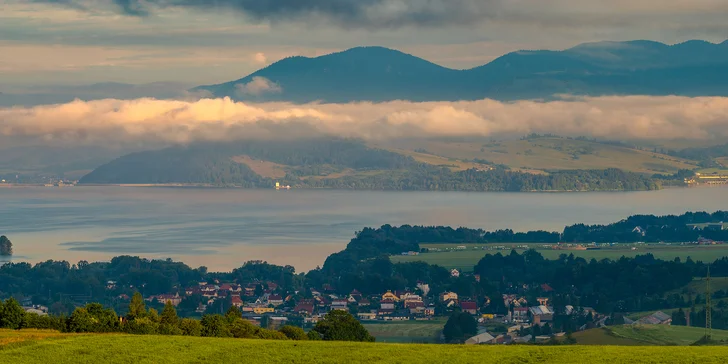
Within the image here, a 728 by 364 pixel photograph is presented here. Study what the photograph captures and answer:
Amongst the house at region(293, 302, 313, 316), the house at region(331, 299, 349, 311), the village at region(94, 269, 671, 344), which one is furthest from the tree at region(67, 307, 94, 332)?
the house at region(331, 299, 349, 311)

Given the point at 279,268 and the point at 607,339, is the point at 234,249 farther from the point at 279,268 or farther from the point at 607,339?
the point at 607,339

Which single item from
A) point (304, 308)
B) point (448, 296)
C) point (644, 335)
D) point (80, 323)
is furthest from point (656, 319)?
point (80, 323)

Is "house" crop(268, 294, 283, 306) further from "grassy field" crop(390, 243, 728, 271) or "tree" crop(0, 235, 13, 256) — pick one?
"tree" crop(0, 235, 13, 256)

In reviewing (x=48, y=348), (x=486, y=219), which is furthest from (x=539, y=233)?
(x=48, y=348)

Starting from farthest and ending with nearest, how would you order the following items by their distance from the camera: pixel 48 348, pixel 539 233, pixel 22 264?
pixel 539 233 < pixel 22 264 < pixel 48 348

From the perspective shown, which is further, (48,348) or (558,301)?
(558,301)

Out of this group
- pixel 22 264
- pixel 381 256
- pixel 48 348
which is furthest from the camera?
pixel 381 256
